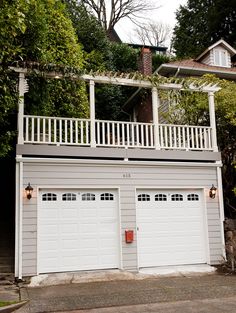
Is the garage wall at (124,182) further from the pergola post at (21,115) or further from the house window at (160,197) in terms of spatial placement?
the pergola post at (21,115)

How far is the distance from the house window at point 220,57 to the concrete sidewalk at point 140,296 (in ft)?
45.7

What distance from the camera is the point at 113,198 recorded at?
32.6ft

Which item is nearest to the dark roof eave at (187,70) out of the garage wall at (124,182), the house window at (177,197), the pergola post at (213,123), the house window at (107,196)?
the pergola post at (213,123)

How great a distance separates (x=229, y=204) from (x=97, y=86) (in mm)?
10873

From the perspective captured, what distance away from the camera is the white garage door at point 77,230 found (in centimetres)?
916

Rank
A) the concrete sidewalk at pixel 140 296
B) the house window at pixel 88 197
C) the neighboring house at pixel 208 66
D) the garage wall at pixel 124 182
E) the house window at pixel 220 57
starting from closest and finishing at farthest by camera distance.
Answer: the concrete sidewalk at pixel 140 296, the garage wall at pixel 124 182, the house window at pixel 88 197, the neighboring house at pixel 208 66, the house window at pixel 220 57

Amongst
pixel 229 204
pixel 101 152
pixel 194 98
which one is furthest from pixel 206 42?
pixel 101 152

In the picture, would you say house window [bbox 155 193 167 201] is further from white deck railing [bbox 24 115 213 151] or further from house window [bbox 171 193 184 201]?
white deck railing [bbox 24 115 213 151]

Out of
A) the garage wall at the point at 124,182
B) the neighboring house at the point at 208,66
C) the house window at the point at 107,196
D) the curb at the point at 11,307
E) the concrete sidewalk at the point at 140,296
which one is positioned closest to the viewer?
the curb at the point at 11,307

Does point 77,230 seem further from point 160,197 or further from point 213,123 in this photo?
point 213,123

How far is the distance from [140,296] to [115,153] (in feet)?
13.3

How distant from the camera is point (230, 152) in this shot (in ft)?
41.3

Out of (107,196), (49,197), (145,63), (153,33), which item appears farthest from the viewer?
(153,33)

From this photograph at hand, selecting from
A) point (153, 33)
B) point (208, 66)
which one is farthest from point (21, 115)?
point (153, 33)
